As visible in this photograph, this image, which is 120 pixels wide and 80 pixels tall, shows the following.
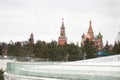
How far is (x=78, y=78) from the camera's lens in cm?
1146

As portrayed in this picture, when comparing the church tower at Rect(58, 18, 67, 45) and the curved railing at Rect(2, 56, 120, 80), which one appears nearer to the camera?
the curved railing at Rect(2, 56, 120, 80)

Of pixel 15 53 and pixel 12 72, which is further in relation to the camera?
pixel 15 53

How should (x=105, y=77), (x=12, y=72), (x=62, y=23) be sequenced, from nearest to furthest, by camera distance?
(x=105, y=77), (x=12, y=72), (x=62, y=23)

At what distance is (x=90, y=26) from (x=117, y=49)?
55102 mm

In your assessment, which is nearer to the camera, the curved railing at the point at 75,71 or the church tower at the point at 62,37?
the curved railing at the point at 75,71

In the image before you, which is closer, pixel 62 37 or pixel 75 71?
pixel 75 71

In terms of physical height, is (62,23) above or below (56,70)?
above

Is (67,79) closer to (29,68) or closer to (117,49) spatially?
(29,68)

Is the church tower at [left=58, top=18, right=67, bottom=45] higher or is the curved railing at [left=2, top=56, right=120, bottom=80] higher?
the church tower at [left=58, top=18, right=67, bottom=45]

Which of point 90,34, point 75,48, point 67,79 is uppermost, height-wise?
point 90,34

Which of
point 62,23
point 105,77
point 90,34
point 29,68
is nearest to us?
point 105,77

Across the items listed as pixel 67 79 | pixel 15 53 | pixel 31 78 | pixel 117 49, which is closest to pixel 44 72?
pixel 31 78

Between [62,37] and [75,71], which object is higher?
[62,37]

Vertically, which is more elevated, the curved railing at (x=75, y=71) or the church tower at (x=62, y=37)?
the church tower at (x=62, y=37)
